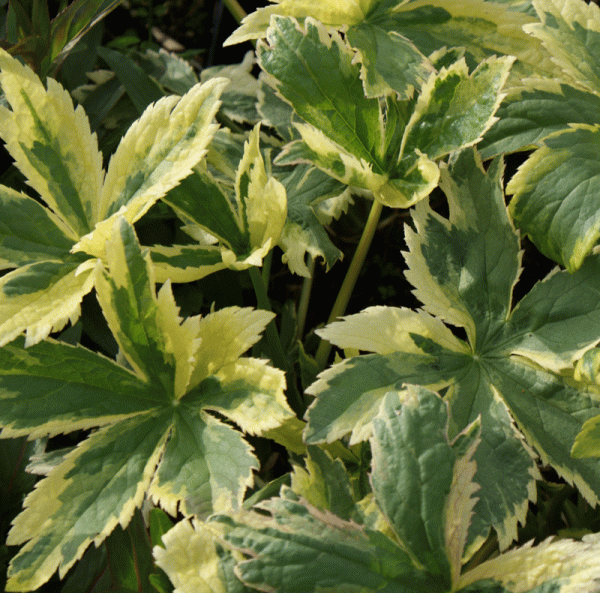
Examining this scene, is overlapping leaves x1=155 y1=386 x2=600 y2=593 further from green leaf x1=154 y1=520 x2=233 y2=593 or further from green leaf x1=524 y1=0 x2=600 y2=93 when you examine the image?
green leaf x1=524 y1=0 x2=600 y2=93

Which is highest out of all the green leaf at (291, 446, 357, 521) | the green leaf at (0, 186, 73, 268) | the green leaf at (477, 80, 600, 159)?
the green leaf at (477, 80, 600, 159)

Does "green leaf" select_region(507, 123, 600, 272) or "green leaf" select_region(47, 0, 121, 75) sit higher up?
"green leaf" select_region(47, 0, 121, 75)

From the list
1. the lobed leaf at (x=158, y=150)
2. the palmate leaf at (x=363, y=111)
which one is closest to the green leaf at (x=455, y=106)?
the palmate leaf at (x=363, y=111)

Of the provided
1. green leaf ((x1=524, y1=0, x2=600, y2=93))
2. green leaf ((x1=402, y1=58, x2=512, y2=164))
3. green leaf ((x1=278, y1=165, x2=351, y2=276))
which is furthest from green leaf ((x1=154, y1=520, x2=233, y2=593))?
green leaf ((x1=524, y1=0, x2=600, y2=93))

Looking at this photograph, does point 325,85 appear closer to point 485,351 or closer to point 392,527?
point 485,351

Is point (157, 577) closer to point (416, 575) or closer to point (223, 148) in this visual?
point (416, 575)

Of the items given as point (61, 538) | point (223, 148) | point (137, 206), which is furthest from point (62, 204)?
point (61, 538)

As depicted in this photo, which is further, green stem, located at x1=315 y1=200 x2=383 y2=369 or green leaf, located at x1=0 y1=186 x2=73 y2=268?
green stem, located at x1=315 y1=200 x2=383 y2=369
